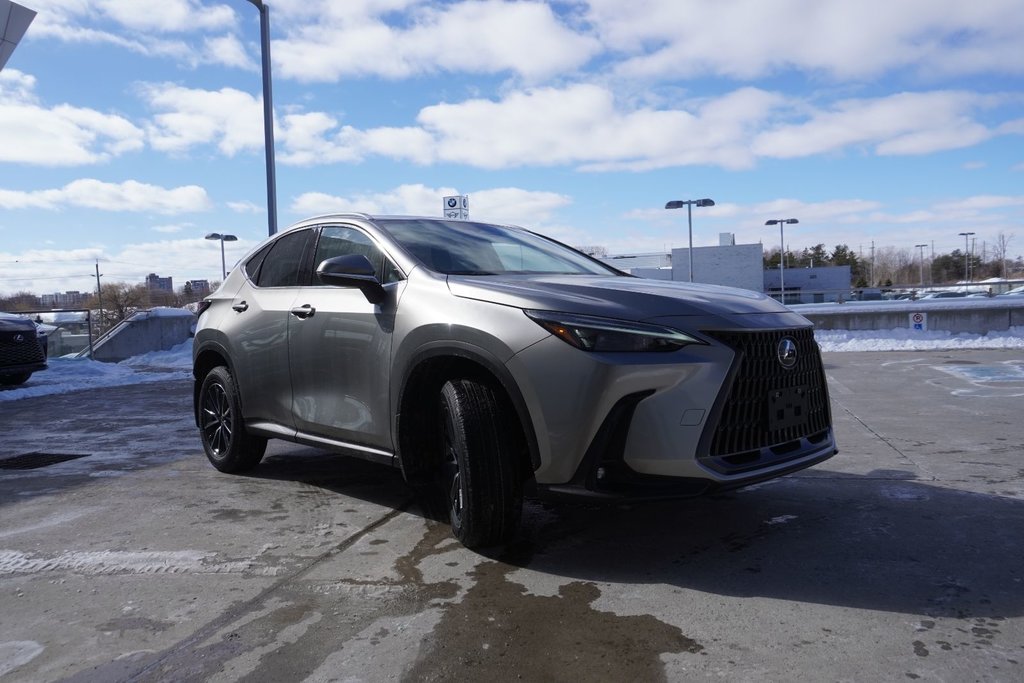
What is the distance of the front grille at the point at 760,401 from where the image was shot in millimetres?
3256

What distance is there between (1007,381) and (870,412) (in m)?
3.24

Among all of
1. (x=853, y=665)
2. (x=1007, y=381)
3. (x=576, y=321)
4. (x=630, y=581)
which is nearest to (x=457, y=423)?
(x=576, y=321)

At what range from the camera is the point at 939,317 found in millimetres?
17266

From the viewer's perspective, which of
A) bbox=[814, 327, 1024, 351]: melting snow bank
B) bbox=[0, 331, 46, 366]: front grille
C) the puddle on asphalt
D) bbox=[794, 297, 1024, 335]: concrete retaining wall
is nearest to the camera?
the puddle on asphalt

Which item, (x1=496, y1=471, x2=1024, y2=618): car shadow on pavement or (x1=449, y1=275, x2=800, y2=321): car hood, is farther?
(x1=449, y1=275, x2=800, y2=321): car hood

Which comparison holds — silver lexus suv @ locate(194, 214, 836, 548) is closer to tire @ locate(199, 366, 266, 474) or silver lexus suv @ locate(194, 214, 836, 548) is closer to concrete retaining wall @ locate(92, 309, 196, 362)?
tire @ locate(199, 366, 266, 474)

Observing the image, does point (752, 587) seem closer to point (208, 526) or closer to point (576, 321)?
point (576, 321)

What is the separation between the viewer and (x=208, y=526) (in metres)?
4.28

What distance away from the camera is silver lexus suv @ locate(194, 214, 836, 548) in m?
3.16

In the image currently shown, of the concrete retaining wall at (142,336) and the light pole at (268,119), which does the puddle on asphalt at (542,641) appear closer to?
the light pole at (268,119)

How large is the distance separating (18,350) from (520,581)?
10.7m

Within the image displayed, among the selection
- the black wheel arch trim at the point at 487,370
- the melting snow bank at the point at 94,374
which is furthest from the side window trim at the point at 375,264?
the melting snow bank at the point at 94,374

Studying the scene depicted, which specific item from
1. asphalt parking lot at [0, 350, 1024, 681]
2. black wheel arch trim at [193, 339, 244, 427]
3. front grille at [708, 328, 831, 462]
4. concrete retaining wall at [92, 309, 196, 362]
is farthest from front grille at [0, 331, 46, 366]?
front grille at [708, 328, 831, 462]

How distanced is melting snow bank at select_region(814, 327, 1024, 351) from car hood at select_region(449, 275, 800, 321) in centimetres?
1268
